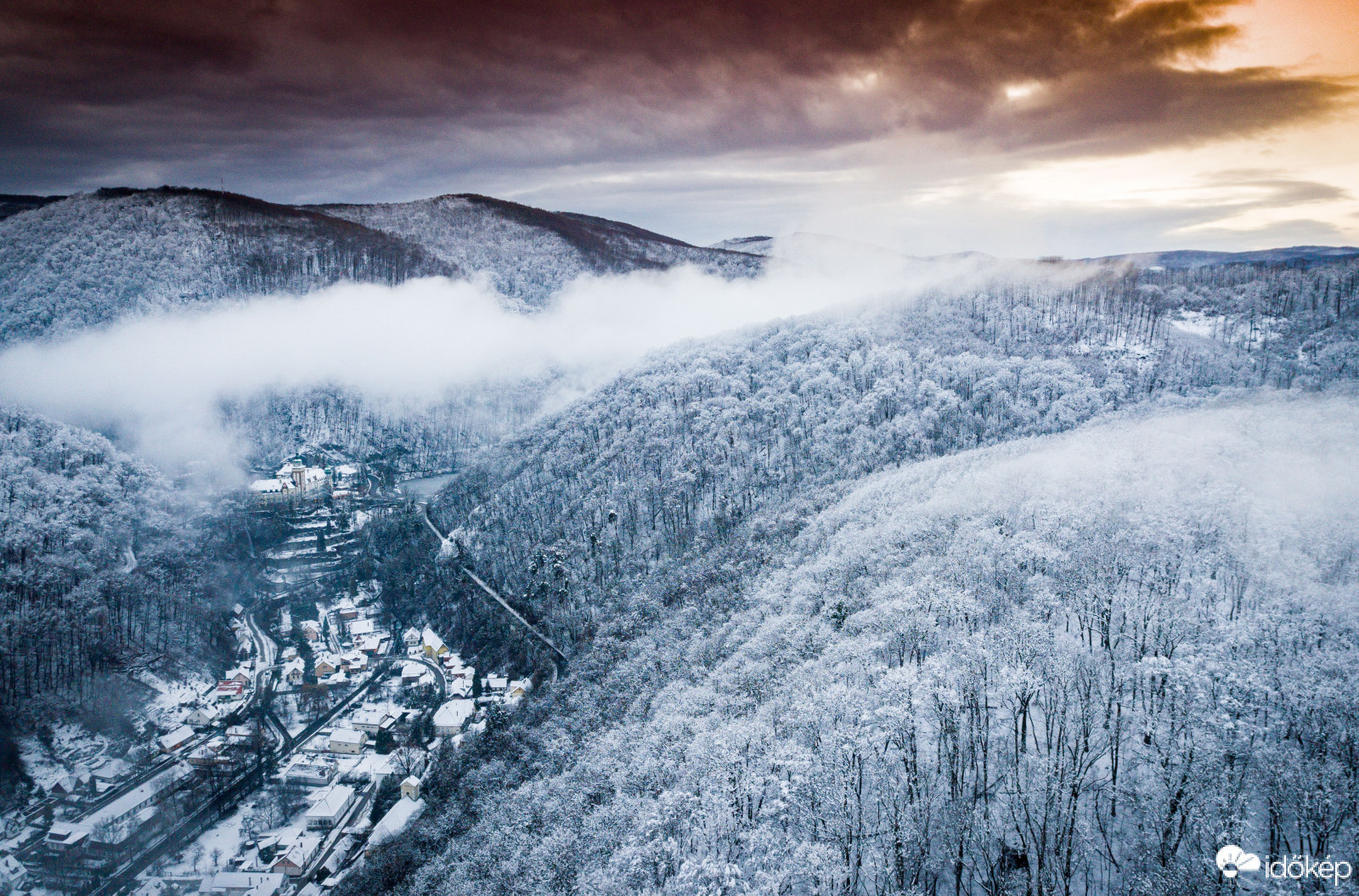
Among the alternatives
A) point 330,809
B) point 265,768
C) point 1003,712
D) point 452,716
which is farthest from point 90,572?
point 1003,712

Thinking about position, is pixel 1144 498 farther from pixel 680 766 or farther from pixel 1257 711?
pixel 680 766

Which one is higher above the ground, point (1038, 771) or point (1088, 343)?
point (1088, 343)

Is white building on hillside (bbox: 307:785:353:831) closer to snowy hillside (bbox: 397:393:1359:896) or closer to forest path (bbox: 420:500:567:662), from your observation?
snowy hillside (bbox: 397:393:1359:896)

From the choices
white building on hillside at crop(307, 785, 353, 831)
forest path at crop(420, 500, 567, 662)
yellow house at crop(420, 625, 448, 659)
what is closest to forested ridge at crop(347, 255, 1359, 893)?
forest path at crop(420, 500, 567, 662)

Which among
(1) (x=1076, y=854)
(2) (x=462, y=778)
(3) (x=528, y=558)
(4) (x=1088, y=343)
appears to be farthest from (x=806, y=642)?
(4) (x=1088, y=343)

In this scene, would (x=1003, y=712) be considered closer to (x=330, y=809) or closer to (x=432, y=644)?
(x=330, y=809)

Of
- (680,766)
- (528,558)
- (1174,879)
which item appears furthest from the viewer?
(528,558)

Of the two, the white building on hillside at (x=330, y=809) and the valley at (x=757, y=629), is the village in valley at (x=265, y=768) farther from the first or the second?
the valley at (x=757, y=629)

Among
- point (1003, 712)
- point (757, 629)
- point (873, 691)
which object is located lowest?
point (757, 629)
